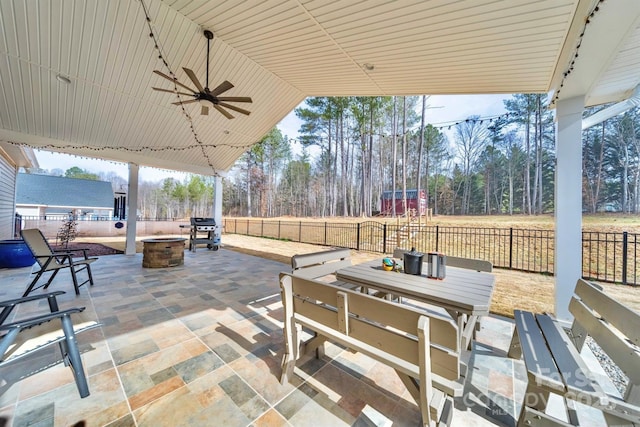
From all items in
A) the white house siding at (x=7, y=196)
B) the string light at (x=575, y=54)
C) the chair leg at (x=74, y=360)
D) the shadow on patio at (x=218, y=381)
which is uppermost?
the string light at (x=575, y=54)

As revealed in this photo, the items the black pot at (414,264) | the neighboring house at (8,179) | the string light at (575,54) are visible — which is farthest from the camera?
the neighboring house at (8,179)

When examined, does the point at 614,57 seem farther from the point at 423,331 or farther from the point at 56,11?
the point at 56,11

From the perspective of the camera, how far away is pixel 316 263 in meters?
2.85

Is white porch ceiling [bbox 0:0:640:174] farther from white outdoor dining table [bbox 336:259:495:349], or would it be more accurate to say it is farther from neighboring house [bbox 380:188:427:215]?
neighboring house [bbox 380:188:427:215]

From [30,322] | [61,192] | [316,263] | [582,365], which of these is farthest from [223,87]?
[61,192]

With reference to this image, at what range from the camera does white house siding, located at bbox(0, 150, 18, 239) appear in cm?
661

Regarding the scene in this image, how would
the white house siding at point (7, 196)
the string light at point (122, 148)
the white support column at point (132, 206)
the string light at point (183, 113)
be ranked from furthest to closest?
the white support column at point (132, 206)
the white house siding at point (7, 196)
the string light at point (122, 148)
the string light at point (183, 113)

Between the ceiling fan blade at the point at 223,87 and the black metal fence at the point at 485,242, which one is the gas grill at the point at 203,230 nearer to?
the black metal fence at the point at 485,242

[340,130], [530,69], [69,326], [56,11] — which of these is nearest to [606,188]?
[530,69]

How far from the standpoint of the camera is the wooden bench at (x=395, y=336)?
3.70 ft

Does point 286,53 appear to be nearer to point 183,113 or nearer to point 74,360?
point 183,113

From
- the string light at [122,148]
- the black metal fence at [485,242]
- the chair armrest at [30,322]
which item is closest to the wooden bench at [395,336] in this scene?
the chair armrest at [30,322]

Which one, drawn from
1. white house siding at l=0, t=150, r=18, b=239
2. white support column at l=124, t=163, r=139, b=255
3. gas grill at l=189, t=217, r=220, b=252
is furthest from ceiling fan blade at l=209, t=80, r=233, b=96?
white house siding at l=0, t=150, r=18, b=239

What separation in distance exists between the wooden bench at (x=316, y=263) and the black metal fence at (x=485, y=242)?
394cm
